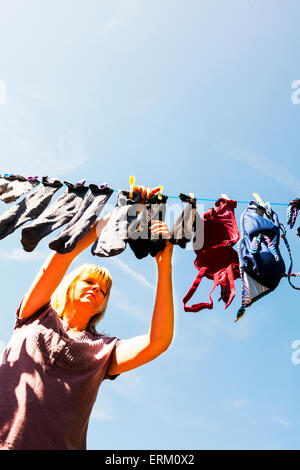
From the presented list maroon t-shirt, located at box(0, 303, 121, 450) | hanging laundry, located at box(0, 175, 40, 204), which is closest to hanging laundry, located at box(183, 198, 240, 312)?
maroon t-shirt, located at box(0, 303, 121, 450)

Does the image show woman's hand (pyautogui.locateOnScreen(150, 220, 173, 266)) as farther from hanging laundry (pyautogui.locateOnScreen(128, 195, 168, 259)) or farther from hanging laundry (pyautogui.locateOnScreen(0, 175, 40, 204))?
hanging laundry (pyautogui.locateOnScreen(0, 175, 40, 204))

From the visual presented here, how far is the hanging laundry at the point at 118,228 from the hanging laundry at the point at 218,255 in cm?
67

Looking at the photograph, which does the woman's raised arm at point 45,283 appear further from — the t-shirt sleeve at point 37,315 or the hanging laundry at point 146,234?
the hanging laundry at point 146,234

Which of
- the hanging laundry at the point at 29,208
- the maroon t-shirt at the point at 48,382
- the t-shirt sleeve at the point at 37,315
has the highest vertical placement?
the hanging laundry at the point at 29,208

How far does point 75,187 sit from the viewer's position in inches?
140

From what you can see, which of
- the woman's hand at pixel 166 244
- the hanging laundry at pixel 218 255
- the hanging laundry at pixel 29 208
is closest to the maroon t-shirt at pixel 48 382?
the woman's hand at pixel 166 244

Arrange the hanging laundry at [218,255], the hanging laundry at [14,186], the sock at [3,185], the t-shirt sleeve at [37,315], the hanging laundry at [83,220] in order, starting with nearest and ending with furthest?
the t-shirt sleeve at [37,315] < the hanging laundry at [83,220] < the hanging laundry at [218,255] < the hanging laundry at [14,186] < the sock at [3,185]

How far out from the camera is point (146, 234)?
2.86 meters

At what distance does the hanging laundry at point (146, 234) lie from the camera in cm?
274

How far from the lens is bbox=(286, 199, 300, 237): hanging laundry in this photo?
3789mm

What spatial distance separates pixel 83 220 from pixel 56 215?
1.08 feet

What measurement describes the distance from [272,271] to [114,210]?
1577 millimetres

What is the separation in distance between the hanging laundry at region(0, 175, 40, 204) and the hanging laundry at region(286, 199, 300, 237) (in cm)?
271
